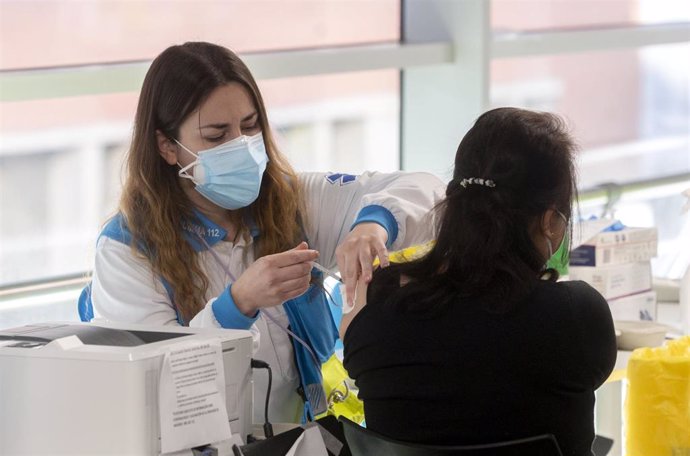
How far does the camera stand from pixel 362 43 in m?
3.36

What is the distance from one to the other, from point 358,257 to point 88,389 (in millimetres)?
525

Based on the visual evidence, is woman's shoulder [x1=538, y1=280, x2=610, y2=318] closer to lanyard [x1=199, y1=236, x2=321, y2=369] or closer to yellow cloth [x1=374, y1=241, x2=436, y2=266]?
yellow cloth [x1=374, y1=241, x2=436, y2=266]

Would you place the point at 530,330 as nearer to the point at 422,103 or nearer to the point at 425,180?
the point at 425,180

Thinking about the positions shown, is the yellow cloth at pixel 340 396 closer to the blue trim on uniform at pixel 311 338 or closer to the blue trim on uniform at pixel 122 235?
the blue trim on uniform at pixel 311 338

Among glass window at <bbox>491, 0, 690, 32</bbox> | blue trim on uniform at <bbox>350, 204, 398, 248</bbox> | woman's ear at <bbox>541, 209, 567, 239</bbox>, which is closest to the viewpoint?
woman's ear at <bbox>541, 209, 567, 239</bbox>

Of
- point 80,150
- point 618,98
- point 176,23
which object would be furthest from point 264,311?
point 618,98

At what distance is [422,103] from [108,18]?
4.32 ft

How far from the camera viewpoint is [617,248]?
276 centimetres

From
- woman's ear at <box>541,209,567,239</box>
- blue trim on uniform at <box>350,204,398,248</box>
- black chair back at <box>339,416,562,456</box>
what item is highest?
woman's ear at <box>541,209,567,239</box>

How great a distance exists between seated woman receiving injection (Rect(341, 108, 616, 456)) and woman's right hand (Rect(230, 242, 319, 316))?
0.38 feet

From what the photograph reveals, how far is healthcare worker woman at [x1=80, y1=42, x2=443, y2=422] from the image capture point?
1928 millimetres

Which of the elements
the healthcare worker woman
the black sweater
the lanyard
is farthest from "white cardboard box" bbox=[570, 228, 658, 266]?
the black sweater

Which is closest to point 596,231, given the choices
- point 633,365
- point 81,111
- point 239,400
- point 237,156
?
point 633,365

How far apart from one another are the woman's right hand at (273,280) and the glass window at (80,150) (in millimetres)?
2113
